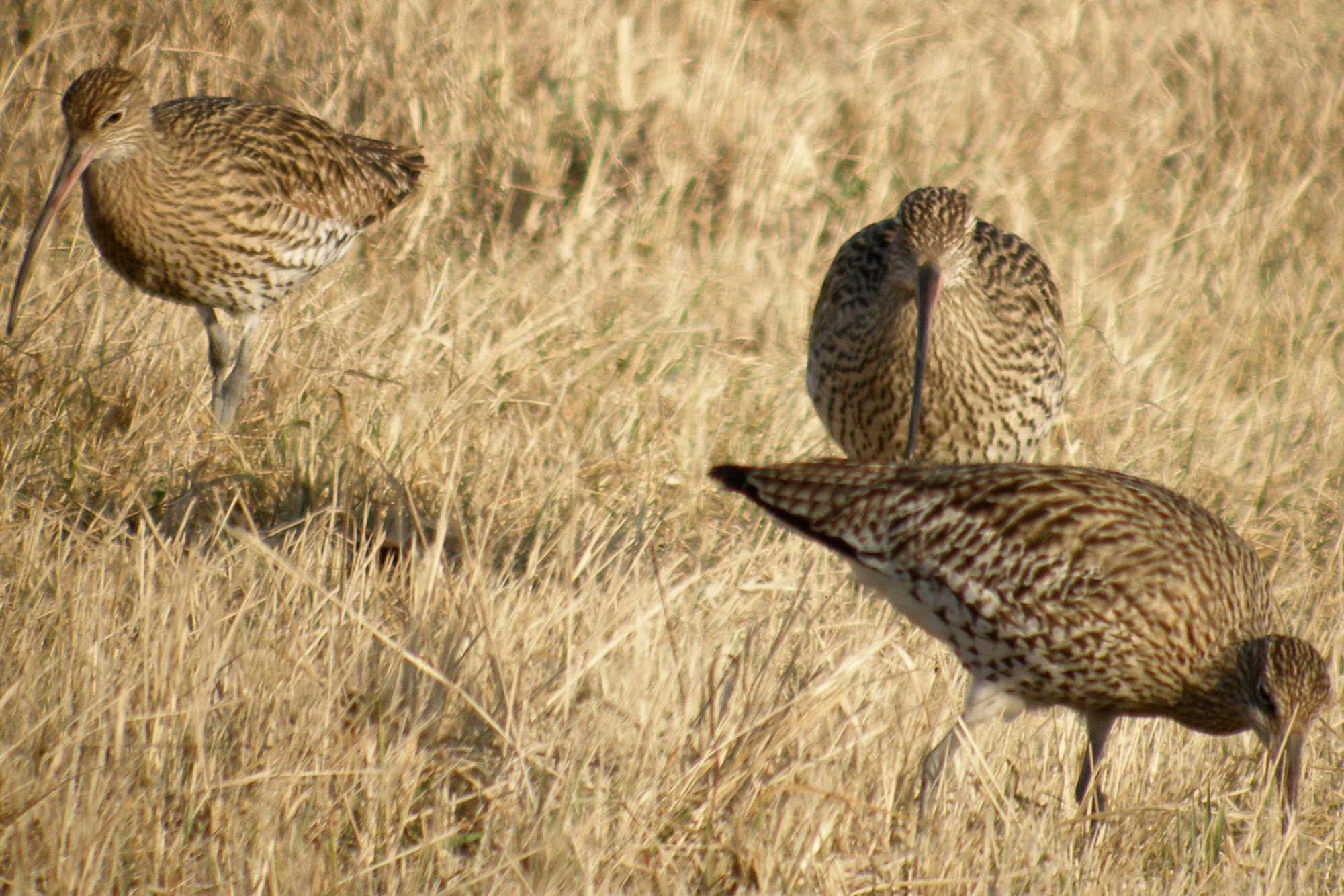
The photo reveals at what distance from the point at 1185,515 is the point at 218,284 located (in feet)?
12.0

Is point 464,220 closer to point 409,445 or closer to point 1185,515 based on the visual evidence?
point 409,445

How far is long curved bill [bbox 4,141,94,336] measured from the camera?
17.6 feet

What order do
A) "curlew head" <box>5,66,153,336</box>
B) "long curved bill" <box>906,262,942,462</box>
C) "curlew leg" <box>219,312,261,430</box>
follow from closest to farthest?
"long curved bill" <box>906,262,942,462</box>
"curlew leg" <box>219,312,261,430</box>
"curlew head" <box>5,66,153,336</box>

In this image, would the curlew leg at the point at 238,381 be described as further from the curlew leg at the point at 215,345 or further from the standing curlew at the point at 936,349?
the standing curlew at the point at 936,349

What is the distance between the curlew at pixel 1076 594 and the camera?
4.11 meters

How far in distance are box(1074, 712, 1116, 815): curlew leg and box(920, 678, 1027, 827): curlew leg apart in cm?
20

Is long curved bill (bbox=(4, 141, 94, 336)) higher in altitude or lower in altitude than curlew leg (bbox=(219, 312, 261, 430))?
higher

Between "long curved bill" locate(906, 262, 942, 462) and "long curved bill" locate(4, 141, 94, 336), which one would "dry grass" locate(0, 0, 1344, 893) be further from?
"long curved bill" locate(906, 262, 942, 462)

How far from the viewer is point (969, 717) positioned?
4.26 meters

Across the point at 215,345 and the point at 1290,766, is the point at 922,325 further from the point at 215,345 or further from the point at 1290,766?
the point at 215,345

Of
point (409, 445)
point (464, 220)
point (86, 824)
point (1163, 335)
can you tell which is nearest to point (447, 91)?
point (464, 220)

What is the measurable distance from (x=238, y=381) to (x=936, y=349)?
2516 mm

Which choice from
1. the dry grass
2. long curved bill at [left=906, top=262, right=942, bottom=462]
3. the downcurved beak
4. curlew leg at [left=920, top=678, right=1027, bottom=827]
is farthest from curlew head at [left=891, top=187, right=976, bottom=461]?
the downcurved beak

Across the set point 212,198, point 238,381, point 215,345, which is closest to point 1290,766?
point 238,381
